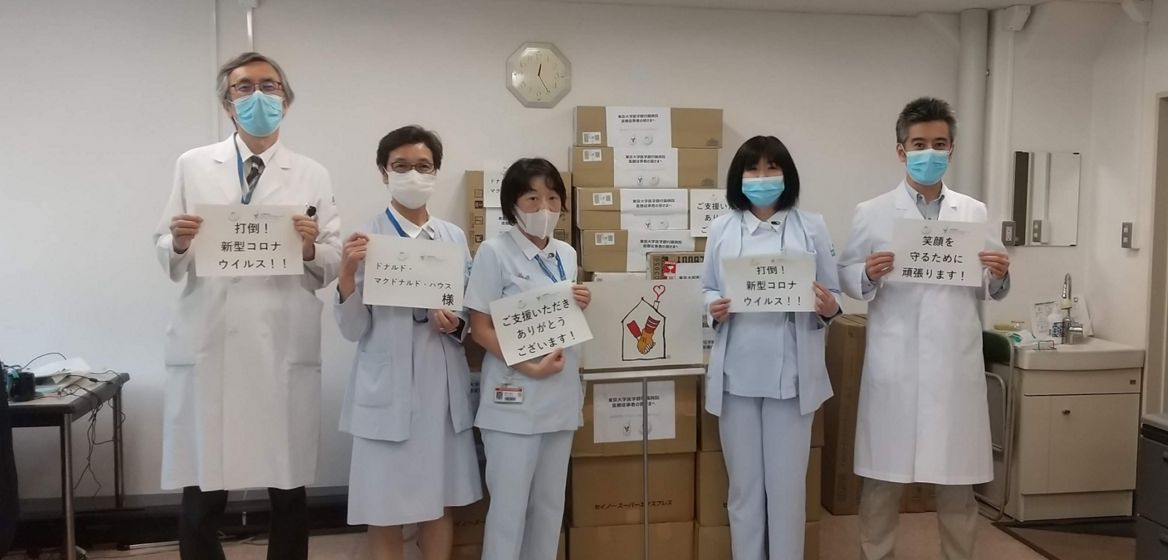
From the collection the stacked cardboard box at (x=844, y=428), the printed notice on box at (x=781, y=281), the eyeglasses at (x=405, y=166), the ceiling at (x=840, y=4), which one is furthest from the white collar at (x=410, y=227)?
the stacked cardboard box at (x=844, y=428)

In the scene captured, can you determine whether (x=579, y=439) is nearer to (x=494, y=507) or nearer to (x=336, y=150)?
(x=494, y=507)

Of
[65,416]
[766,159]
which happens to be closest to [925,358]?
[766,159]

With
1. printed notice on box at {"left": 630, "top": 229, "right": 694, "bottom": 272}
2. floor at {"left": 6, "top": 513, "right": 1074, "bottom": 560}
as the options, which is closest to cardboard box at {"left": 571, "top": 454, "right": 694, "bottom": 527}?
floor at {"left": 6, "top": 513, "right": 1074, "bottom": 560}

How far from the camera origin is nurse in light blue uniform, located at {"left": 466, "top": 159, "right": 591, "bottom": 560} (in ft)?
7.24

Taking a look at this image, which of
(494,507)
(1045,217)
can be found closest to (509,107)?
(494,507)

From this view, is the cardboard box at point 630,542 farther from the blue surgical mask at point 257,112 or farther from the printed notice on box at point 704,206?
the blue surgical mask at point 257,112

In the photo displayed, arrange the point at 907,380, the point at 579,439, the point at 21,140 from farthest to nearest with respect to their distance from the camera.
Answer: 1. the point at 21,140
2. the point at 579,439
3. the point at 907,380

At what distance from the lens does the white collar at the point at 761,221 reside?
242cm

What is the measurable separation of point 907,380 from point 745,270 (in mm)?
660

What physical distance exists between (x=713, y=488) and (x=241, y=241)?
5.81 ft

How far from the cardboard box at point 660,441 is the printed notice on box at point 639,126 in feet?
3.91

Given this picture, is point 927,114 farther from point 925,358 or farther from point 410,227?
point 410,227

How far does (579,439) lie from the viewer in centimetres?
266

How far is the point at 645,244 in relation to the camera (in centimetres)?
336
